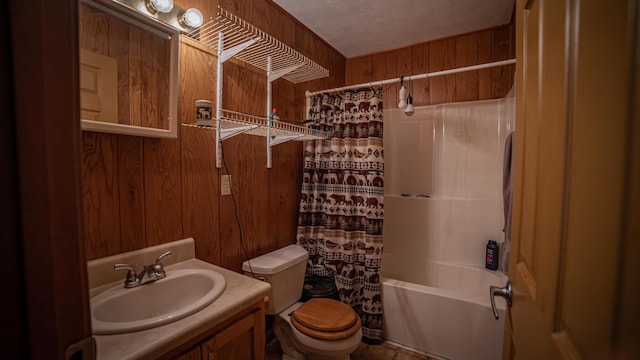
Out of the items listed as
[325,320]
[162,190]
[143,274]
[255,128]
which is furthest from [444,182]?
[143,274]

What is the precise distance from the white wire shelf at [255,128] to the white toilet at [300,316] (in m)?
0.79

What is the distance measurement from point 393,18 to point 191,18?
4.85 feet

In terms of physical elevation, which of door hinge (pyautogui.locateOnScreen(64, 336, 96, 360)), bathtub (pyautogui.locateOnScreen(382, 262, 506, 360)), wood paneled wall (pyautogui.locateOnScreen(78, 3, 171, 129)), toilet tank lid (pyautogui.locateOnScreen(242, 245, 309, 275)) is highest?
wood paneled wall (pyautogui.locateOnScreen(78, 3, 171, 129))

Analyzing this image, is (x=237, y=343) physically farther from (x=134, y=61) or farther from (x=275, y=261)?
(x=134, y=61)

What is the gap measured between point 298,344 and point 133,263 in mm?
952

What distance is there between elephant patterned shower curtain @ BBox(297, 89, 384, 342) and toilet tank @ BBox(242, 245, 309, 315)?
331mm

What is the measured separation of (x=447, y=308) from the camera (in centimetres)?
176

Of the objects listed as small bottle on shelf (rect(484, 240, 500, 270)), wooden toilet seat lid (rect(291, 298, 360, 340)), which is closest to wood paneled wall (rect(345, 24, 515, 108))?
small bottle on shelf (rect(484, 240, 500, 270))

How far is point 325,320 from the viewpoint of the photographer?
4.87 feet

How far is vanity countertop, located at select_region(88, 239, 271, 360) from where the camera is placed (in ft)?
2.35

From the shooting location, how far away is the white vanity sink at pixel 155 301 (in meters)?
0.80

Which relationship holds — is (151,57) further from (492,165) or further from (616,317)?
(492,165)

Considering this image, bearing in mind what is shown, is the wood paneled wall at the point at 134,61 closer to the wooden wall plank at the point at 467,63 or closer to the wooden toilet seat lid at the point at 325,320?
the wooden toilet seat lid at the point at 325,320

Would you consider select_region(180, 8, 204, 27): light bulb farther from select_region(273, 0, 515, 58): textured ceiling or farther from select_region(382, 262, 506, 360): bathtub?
select_region(382, 262, 506, 360): bathtub
